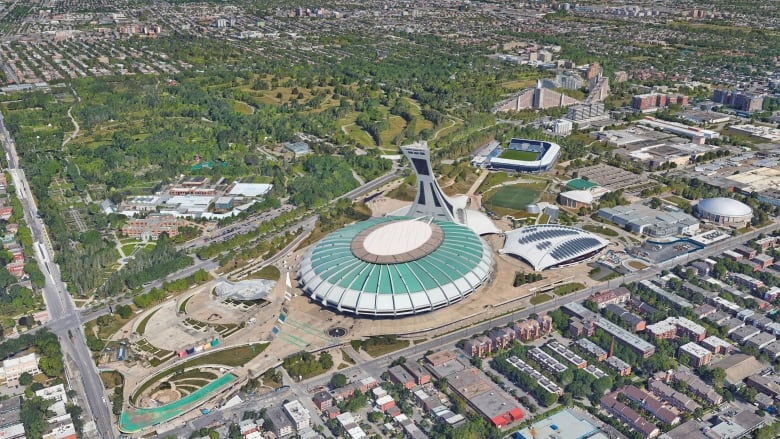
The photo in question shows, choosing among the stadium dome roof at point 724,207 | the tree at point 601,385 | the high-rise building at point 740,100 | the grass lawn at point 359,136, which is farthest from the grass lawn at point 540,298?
the high-rise building at point 740,100

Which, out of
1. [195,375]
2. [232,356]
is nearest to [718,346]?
[232,356]

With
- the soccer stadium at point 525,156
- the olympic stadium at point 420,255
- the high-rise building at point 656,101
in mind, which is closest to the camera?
the olympic stadium at point 420,255

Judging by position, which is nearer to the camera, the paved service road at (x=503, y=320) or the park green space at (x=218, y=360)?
the park green space at (x=218, y=360)

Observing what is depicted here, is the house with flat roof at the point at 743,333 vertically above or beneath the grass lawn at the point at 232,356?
above

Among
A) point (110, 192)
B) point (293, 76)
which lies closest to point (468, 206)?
point (110, 192)

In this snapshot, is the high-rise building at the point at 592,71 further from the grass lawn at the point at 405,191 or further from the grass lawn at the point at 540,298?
the grass lawn at the point at 540,298

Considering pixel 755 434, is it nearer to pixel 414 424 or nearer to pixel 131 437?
pixel 414 424

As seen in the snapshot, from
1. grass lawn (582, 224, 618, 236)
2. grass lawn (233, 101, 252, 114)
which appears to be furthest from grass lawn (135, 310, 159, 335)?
grass lawn (233, 101, 252, 114)

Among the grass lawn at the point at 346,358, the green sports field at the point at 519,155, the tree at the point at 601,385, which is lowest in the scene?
the grass lawn at the point at 346,358
